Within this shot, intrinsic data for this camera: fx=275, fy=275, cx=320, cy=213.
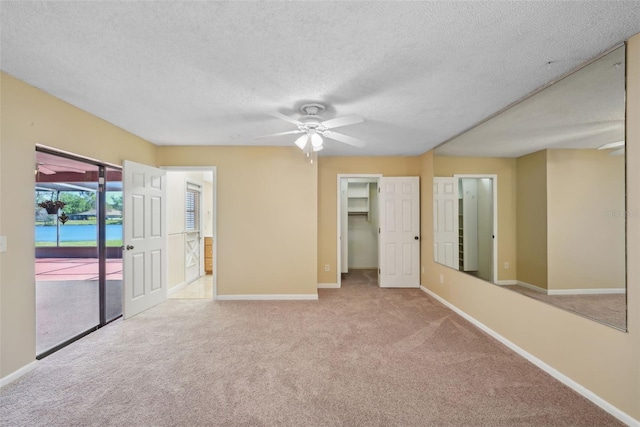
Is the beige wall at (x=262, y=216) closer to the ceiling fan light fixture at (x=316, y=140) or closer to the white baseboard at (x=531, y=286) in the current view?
the ceiling fan light fixture at (x=316, y=140)

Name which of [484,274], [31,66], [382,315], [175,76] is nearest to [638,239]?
[484,274]

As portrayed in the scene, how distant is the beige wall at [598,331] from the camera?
1705 mm

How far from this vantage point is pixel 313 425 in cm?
175

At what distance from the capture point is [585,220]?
207 cm

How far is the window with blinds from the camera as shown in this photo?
17.9 feet

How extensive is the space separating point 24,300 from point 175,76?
7.50ft

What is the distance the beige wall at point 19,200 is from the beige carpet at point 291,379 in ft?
1.19

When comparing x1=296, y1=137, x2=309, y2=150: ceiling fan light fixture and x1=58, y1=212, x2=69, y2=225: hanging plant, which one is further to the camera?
x1=58, y1=212, x2=69, y2=225: hanging plant

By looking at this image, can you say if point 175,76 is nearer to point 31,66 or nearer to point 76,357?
point 31,66

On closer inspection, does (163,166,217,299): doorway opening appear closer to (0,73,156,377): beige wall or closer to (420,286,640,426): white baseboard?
(0,73,156,377): beige wall

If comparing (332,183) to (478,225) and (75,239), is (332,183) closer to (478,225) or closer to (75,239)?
(478,225)

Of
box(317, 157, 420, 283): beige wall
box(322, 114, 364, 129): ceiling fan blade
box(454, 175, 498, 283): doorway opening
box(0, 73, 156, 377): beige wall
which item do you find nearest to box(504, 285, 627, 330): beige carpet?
box(454, 175, 498, 283): doorway opening

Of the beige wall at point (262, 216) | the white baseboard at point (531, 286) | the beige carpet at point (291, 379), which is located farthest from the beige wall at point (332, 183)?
the white baseboard at point (531, 286)

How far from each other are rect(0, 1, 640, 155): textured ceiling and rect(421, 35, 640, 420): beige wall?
2.13 ft
